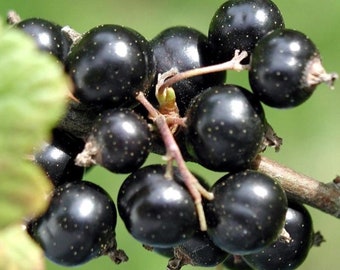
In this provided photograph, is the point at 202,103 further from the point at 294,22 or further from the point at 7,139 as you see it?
the point at 294,22

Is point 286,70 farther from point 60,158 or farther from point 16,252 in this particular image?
point 16,252

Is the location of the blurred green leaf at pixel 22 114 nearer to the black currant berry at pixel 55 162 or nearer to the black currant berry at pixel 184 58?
the black currant berry at pixel 55 162

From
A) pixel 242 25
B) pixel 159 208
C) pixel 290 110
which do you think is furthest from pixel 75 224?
pixel 290 110

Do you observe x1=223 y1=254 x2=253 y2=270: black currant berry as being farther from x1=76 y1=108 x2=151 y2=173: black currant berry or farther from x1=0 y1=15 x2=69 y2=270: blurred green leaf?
x1=0 y1=15 x2=69 y2=270: blurred green leaf

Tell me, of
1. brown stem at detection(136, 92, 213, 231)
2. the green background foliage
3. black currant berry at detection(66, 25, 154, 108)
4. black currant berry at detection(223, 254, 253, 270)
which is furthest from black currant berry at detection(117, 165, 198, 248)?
the green background foliage

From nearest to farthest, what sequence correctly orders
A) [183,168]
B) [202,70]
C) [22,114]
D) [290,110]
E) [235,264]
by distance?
1. [22,114]
2. [183,168]
3. [202,70]
4. [235,264]
5. [290,110]

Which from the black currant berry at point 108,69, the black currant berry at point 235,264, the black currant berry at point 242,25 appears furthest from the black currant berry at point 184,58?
the black currant berry at point 235,264
